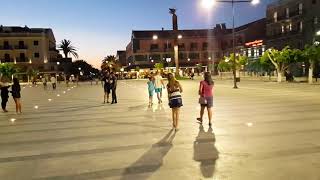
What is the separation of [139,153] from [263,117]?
641 centimetres

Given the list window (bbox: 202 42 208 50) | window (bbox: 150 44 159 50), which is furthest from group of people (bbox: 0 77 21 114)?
window (bbox: 202 42 208 50)

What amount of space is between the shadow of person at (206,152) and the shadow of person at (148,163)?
0.61 metres

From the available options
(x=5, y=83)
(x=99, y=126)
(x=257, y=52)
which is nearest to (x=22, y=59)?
(x=257, y=52)

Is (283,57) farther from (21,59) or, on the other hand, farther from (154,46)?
(21,59)

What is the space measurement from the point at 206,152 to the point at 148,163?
1353mm

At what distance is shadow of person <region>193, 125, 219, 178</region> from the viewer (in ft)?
22.7

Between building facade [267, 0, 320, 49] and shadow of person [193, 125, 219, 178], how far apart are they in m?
52.5

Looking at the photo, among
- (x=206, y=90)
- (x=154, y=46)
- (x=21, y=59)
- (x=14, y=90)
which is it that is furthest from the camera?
(x=154, y=46)

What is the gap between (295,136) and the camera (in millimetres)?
9797

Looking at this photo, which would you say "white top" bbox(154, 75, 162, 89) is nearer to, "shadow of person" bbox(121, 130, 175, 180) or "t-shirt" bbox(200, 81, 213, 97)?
"t-shirt" bbox(200, 81, 213, 97)

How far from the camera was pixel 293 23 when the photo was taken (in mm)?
65312

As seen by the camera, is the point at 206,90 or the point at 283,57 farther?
the point at 283,57

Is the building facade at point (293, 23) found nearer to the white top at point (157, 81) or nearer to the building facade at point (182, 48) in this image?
the building facade at point (182, 48)

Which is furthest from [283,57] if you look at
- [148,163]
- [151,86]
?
[148,163]
